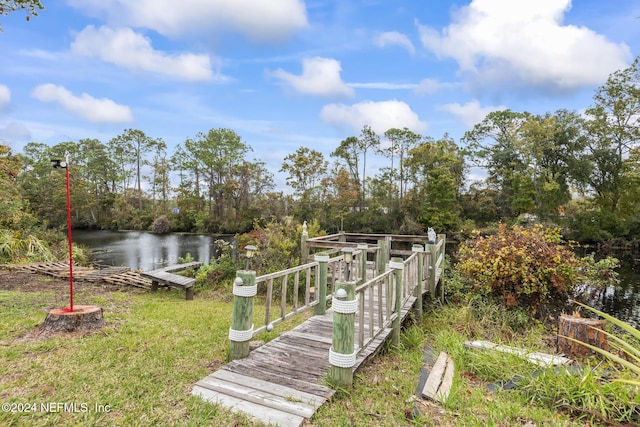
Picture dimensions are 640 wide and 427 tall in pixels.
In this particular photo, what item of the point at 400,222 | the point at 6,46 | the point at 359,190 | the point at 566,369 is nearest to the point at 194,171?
the point at 359,190

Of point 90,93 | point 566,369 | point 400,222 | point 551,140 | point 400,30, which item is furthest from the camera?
point 400,222

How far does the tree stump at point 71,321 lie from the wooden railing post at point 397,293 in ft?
12.3

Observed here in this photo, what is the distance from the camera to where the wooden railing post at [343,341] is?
2.80 metres

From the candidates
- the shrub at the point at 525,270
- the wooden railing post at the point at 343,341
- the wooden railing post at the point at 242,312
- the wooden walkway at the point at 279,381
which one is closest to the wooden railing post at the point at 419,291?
the wooden walkway at the point at 279,381

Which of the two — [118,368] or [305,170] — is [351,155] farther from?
[118,368]

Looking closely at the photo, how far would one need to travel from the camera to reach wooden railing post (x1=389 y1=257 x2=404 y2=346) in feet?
12.7

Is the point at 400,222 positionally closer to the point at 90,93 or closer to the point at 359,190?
the point at 359,190

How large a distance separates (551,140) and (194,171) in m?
29.0

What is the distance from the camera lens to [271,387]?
2.75 m

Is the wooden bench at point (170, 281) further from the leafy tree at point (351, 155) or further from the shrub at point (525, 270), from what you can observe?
the leafy tree at point (351, 155)

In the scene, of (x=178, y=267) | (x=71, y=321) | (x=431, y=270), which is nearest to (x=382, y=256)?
(x=431, y=270)

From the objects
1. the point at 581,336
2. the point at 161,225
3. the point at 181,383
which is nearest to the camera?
the point at 181,383

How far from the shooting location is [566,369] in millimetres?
2855

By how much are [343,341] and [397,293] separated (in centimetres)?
142
